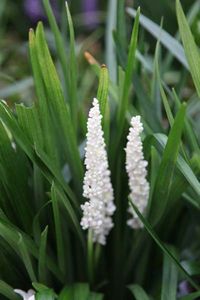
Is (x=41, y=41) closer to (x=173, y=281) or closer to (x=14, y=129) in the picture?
(x=14, y=129)

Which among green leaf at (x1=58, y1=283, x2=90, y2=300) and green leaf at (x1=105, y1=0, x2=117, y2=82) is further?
green leaf at (x1=105, y1=0, x2=117, y2=82)

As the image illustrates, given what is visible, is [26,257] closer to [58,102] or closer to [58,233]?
[58,233]

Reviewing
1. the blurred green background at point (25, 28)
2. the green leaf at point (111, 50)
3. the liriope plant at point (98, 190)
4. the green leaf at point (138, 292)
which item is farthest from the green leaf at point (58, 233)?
the blurred green background at point (25, 28)

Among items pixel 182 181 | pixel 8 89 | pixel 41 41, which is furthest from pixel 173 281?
pixel 8 89

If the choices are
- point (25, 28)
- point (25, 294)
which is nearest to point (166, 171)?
point (25, 294)

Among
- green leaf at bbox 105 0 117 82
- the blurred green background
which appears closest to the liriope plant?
green leaf at bbox 105 0 117 82

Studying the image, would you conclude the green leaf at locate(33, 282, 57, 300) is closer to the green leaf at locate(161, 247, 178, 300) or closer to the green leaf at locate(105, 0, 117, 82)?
the green leaf at locate(161, 247, 178, 300)

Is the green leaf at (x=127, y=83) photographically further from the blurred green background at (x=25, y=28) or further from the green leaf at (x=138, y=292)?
the blurred green background at (x=25, y=28)

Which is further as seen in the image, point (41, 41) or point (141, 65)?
point (141, 65)
